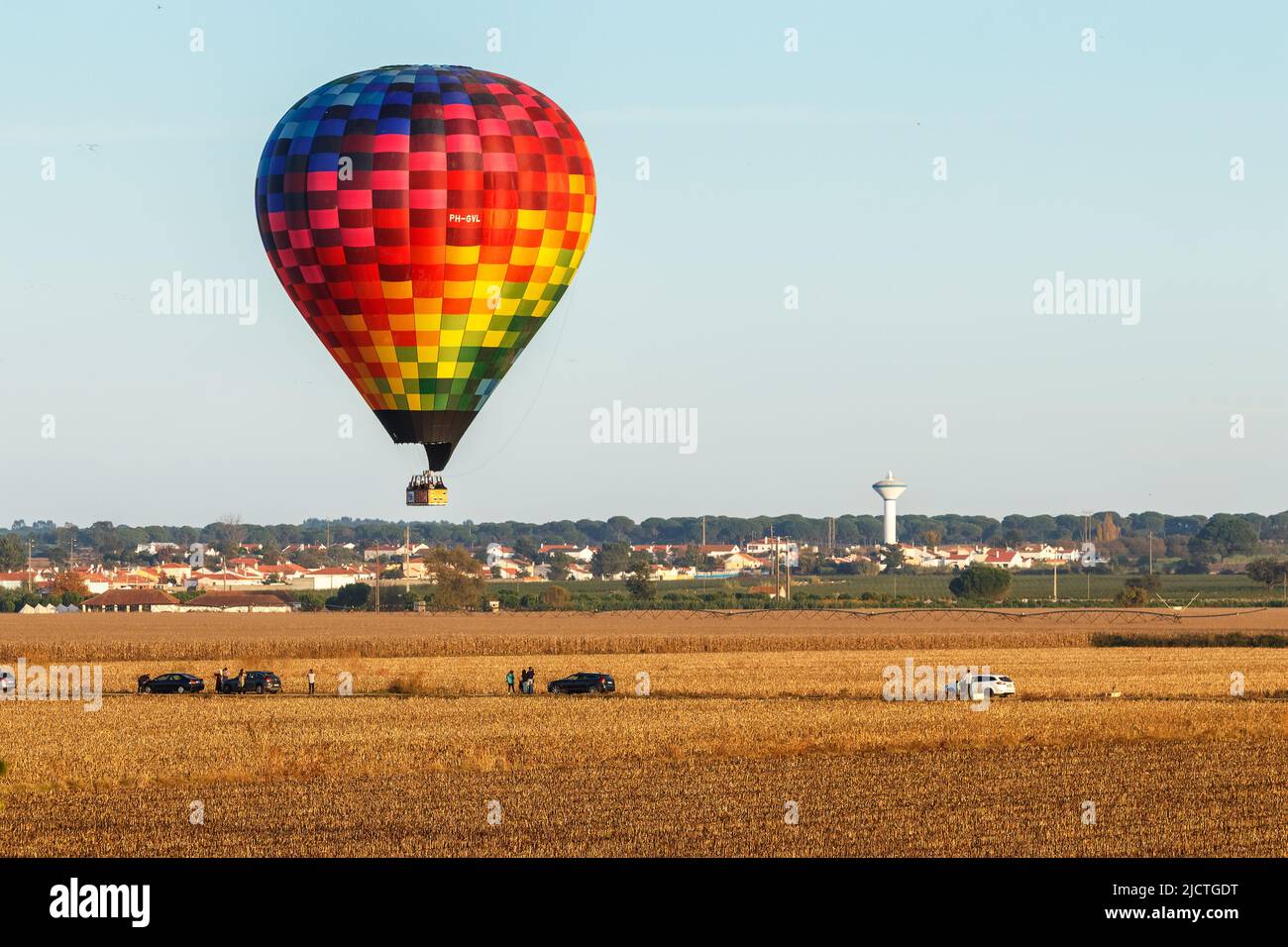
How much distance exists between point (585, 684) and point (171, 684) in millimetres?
12082

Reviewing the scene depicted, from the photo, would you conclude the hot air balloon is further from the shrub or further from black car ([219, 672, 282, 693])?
the shrub

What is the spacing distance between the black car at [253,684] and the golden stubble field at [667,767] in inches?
26.6

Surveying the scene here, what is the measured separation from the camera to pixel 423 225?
126 feet

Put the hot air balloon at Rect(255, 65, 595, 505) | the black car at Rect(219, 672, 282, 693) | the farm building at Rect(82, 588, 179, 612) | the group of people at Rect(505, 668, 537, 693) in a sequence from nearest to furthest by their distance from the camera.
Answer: the hot air balloon at Rect(255, 65, 595, 505) < the group of people at Rect(505, 668, 537, 693) < the black car at Rect(219, 672, 282, 693) < the farm building at Rect(82, 588, 179, 612)

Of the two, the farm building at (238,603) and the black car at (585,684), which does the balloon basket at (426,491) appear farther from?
the farm building at (238,603)

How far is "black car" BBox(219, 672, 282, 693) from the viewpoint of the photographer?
55.2 m

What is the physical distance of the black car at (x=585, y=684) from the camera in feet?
175

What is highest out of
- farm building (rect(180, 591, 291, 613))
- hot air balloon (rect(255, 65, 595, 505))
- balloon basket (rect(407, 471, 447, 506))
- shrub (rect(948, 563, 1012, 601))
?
hot air balloon (rect(255, 65, 595, 505))

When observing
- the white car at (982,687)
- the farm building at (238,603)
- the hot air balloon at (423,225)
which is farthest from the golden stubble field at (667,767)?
the farm building at (238,603)

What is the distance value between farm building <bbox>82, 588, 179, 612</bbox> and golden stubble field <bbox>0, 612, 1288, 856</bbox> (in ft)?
254

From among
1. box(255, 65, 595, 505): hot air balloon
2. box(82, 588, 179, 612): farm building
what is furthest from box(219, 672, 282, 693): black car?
box(82, 588, 179, 612): farm building

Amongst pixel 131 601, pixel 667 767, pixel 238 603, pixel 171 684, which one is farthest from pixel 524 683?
pixel 131 601
